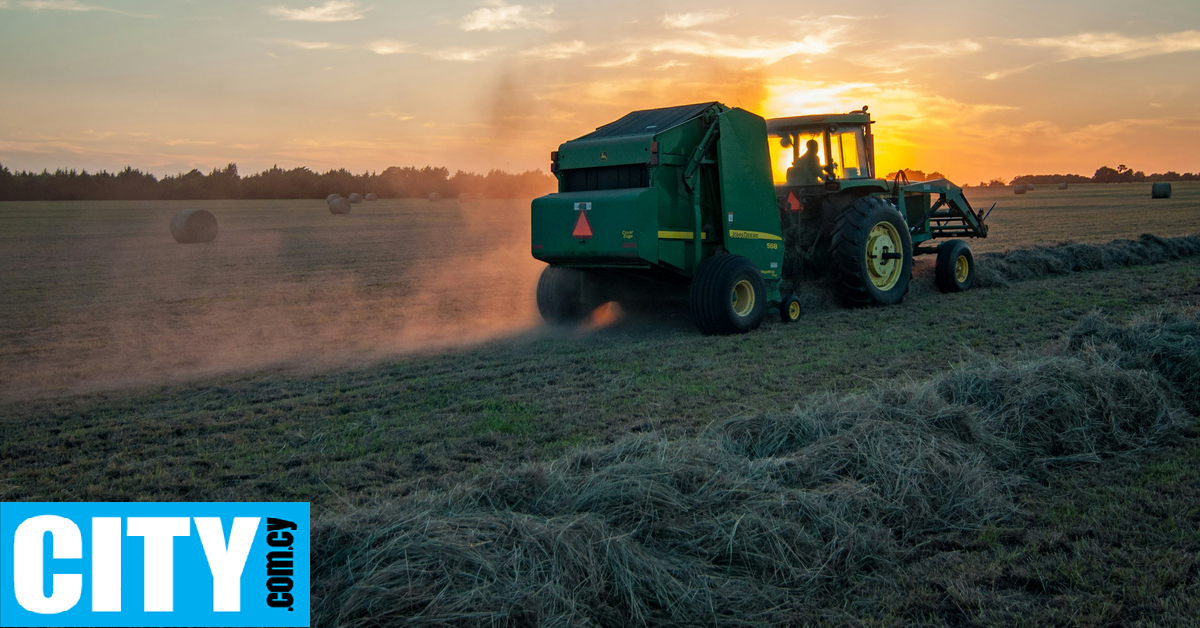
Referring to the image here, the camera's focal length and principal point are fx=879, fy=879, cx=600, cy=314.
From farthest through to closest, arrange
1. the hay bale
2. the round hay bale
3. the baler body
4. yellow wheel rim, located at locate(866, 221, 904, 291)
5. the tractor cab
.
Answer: the hay bale < the round hay bale < yellow wheel rim, located at locate(866, 221, 904, 291) < the tractor cab < the baler body

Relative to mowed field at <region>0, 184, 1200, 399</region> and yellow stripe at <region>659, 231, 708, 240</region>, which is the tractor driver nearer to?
yellow stripe at <region>659, 231, 708, 240</region>

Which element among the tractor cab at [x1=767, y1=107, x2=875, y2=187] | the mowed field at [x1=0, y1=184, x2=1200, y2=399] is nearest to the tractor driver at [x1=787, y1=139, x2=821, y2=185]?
the tractor cab at [x1=767, y1=107, x2=875, y2=187]

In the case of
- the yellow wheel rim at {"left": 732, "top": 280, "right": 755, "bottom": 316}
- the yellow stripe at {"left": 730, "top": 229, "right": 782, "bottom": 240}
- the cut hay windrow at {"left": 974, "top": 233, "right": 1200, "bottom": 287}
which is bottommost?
the yellow wheel rim at {"left": 732, "top": 280, "right": 755, "bottom": 316}

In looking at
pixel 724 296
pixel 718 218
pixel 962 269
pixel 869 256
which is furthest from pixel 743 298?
pixel 962 269

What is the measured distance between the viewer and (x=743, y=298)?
981 centimetres

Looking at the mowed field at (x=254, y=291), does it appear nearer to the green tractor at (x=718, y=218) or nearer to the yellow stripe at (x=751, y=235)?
the green tractor at (x=718, y=218)

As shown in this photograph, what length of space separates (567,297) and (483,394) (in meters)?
3.82

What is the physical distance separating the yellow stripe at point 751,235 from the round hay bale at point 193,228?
21.3 m

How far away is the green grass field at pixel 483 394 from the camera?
3.53m

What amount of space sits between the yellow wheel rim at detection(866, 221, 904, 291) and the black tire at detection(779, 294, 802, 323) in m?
1.35

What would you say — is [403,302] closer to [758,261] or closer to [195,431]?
[758,261]

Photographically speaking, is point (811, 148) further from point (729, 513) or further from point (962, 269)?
point (729, 513)

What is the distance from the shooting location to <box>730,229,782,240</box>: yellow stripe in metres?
9.80

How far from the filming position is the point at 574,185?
9797mm
